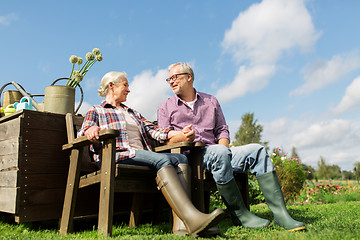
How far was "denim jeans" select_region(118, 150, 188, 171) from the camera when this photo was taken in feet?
8.00

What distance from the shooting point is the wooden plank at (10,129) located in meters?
2.66

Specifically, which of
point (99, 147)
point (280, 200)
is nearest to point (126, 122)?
point (99, 147)

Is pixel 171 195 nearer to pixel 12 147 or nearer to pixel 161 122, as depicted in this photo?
pixel 161 122

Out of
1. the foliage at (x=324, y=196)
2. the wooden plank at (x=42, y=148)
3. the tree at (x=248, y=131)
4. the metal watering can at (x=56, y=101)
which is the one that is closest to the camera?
the wooden plank at (x=42, y=148)

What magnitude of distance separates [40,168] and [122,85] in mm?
983

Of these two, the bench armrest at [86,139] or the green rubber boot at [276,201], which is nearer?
the bench armrest at [86,139]

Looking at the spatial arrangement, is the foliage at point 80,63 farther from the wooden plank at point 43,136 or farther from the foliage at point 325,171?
the foliage at point 325,171

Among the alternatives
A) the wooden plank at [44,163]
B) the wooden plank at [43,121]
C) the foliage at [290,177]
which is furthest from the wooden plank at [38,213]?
the foliage at [290,177]

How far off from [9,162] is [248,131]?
23733mm

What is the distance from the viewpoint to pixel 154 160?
2449mm

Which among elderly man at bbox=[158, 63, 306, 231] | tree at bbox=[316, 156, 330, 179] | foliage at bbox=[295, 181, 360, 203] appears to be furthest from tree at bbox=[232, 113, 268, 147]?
elderly man at bbox=[158, 63, 306, 231]

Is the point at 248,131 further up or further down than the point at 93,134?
further up

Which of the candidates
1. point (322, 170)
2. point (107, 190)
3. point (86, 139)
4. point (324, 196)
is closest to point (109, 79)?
point (86, 139)

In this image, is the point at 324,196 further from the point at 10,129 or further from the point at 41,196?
the point at 10,129
